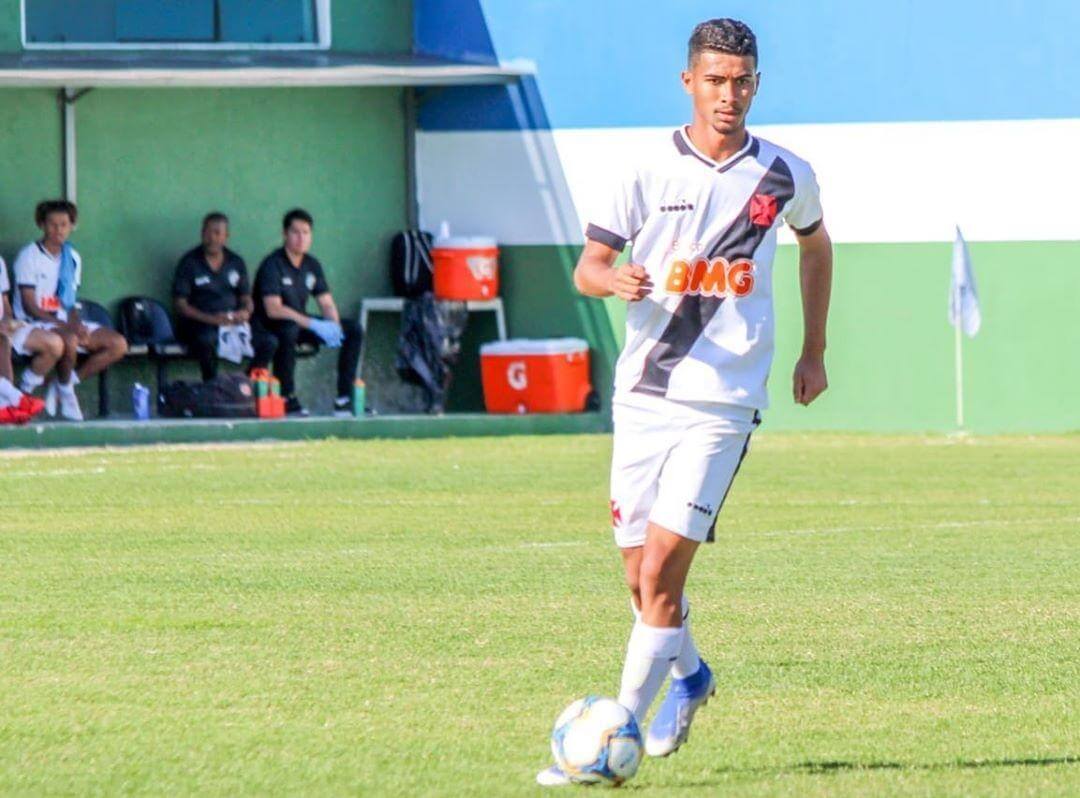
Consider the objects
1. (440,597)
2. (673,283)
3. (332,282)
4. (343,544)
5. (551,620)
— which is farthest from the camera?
(332,282)

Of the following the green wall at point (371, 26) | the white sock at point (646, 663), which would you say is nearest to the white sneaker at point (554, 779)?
the white sock at point (646, 663)

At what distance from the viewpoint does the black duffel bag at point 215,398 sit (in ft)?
66.0

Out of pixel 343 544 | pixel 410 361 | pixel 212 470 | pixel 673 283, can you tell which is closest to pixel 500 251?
pixel 410 361

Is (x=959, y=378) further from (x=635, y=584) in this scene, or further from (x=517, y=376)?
(x=635, y=584)

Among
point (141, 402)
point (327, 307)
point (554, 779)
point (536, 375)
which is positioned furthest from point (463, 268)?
point (554, 779)

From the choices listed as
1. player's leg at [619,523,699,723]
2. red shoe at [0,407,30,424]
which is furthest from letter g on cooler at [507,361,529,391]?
player's leg at [619,523,699,723]

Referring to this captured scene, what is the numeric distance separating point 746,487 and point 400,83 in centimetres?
758

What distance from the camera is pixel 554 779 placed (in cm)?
615

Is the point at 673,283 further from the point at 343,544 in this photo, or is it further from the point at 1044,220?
the point at 1044,220

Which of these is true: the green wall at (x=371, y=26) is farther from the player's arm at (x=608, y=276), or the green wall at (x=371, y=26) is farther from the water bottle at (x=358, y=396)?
the player's arm at (x=608, y=276)

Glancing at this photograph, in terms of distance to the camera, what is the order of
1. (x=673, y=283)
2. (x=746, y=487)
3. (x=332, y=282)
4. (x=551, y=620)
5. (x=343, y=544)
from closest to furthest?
(x=673, y=283) < (x=551, y=620) < (x=343, y=544) < (x=746, y=487) < (x=332, y=282)

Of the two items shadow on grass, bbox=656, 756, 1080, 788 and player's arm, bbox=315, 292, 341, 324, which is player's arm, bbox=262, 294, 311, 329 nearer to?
player's arm, bbox=315, 292, 341, 324

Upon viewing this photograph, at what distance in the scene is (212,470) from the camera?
16750 millimetres

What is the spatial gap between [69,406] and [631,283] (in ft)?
47.1
